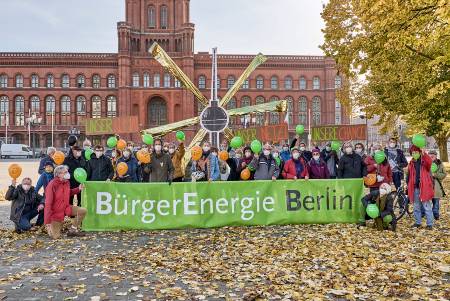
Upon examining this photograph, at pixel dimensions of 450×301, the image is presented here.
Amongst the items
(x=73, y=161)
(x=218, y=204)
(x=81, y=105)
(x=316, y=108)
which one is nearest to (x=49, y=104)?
(x=81, y=105)

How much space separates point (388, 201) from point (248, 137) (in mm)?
9334

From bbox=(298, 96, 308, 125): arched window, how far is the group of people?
6066cm

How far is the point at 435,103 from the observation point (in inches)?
737

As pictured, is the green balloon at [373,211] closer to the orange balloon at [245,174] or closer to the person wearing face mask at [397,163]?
the orange balloon at [245,174]

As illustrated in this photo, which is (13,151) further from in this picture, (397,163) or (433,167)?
(433,167)

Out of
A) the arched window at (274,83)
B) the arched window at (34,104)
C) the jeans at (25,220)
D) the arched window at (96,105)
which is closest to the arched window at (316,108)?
the arched window at (274,83)

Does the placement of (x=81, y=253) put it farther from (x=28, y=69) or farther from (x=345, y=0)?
(x=28, y=69)

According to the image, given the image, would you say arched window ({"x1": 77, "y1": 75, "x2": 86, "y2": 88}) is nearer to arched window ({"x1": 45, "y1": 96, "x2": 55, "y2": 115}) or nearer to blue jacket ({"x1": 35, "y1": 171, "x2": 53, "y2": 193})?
arched window ({"x1": 45, "y1": 96, "x2": 55, "y2": 115})

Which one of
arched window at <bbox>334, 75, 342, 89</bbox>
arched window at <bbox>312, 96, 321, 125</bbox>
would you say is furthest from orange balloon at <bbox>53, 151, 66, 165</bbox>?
arched window at <bbox>334, 75, 342, 89</bbox>

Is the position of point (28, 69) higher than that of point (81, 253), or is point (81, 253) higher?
point (28, 69)

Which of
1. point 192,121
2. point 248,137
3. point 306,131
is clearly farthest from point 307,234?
point 306,131

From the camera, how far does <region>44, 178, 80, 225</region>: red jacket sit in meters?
8.88

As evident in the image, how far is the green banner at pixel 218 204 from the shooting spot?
966 centimetres

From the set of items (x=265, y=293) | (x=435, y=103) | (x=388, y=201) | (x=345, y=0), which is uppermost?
(x=345, y=0)
